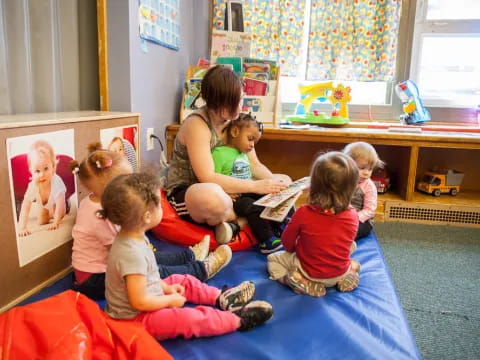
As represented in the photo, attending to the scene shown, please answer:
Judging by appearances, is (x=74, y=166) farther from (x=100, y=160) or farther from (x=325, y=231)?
(x=325, y=231)

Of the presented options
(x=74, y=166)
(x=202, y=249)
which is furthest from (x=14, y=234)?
(x=202, y=249)

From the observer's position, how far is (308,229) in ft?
3.95

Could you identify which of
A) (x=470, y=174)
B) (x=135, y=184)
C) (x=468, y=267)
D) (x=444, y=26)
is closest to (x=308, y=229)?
(x=135, y=184)

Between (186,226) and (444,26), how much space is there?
2.23 metres

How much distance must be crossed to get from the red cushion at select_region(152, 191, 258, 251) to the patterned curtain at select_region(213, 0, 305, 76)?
1503 mm

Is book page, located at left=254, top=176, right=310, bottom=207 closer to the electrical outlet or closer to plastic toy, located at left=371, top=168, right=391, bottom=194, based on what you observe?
the electrical outlet

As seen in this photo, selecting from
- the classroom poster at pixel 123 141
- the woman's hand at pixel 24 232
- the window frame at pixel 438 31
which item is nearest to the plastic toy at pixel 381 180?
the window frame at pixel 438 31

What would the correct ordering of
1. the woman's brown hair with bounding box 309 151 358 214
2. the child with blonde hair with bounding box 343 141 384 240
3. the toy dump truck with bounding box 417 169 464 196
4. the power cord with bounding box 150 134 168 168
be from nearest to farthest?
the woman's brown hair with bounding box 309 151 358 214
the child with blonde hair with bounding box 343 141 384 240
the power cord with bounding box 150 134 168 168
the toy dump truck with bounding box 417 169 464 196

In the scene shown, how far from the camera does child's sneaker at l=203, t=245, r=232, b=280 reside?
1335 mm

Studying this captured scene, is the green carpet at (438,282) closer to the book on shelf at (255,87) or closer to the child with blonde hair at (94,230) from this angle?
the child with blonde hair at (94,230)

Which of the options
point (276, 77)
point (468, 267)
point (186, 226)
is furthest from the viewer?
point (276, 77)

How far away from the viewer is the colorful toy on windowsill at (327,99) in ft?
8.29

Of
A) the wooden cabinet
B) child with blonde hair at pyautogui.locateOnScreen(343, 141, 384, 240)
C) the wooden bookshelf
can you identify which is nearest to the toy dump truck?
the wooden cabinet

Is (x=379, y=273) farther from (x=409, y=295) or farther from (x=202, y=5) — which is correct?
(x=202, y=5)
